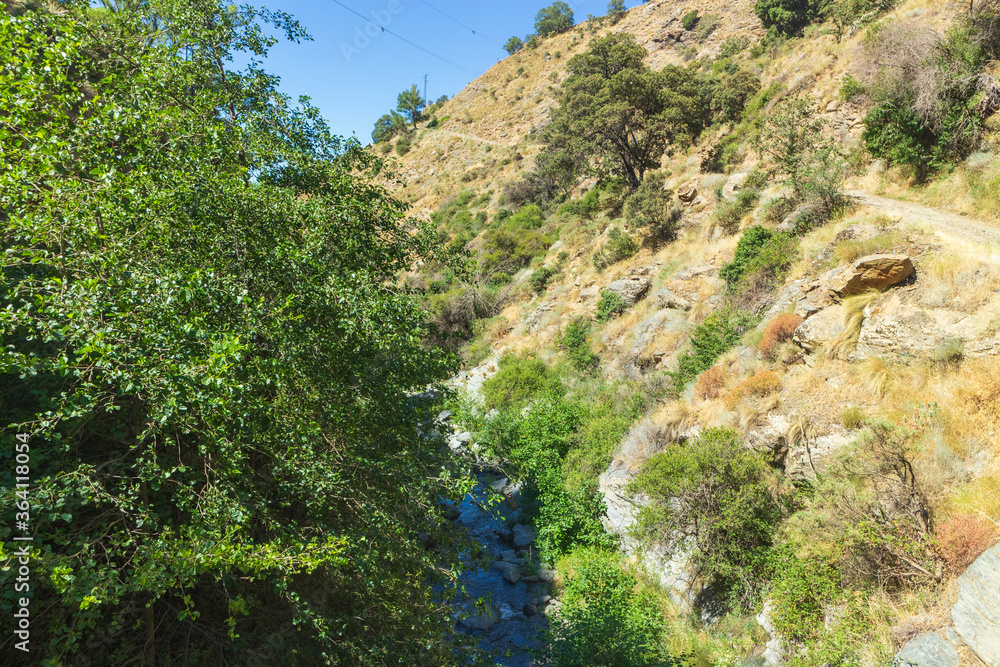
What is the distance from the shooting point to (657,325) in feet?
52.1

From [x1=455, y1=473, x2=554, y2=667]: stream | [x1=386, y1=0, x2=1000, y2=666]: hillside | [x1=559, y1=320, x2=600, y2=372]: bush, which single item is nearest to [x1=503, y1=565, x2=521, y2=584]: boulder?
[x1=455, y1=473, x2=554, y2=667]: stream

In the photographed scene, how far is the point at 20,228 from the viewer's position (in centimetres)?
400

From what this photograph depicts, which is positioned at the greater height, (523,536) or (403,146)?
(403,146)

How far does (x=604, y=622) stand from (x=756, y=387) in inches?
213

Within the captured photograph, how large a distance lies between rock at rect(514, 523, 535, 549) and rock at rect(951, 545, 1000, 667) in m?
9.69

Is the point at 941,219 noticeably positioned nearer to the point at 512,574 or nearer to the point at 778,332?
the point at 778,332

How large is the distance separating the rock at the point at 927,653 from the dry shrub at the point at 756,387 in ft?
16.6

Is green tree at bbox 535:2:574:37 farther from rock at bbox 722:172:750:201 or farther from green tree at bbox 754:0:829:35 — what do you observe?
rock at bbox 722:172:750:201

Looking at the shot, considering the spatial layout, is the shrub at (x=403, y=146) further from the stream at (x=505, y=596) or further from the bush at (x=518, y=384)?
the stream at (x=505, y=596)

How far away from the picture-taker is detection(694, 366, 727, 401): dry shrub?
37.1 ft

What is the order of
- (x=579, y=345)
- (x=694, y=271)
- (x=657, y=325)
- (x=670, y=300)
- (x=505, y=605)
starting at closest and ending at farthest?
(x=505, y=605), (x=657, y=325), (x=670, y=300), (x=694, y=271), (x=579, y=345)

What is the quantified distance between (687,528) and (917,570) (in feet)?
12.1


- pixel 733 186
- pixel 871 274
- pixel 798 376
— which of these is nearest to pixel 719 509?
pixel 798 376

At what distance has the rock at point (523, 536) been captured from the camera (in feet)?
44.5
